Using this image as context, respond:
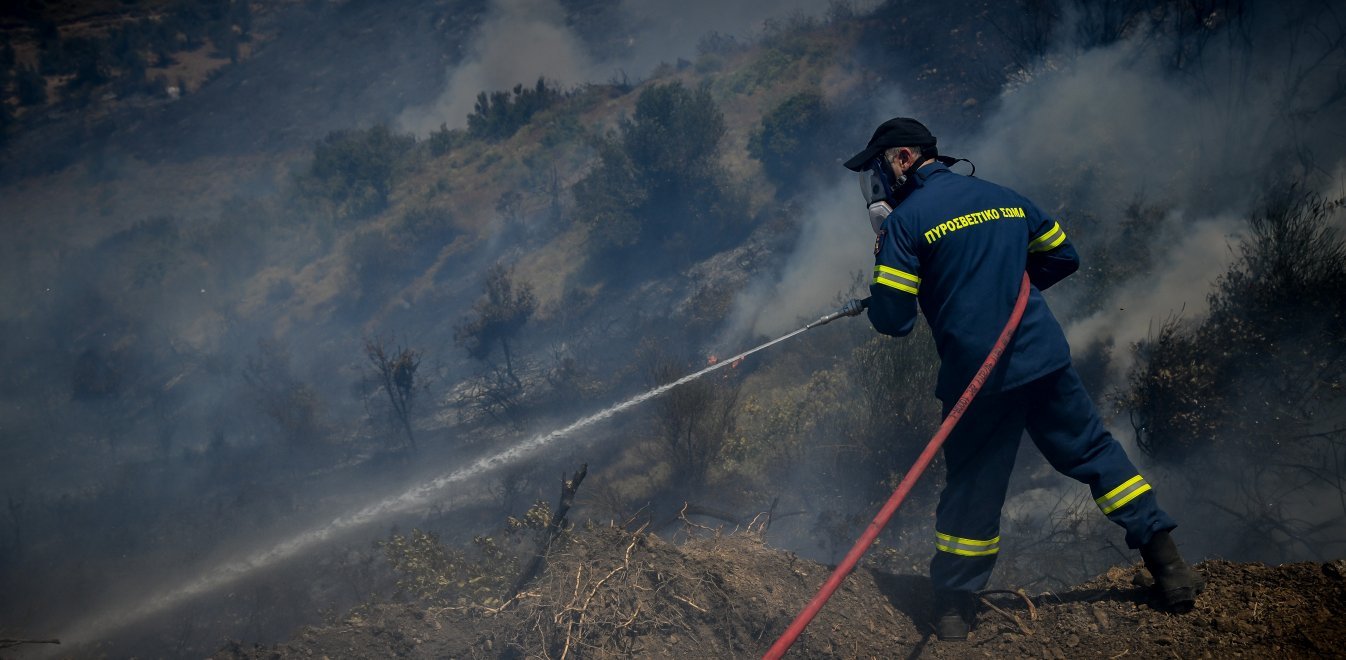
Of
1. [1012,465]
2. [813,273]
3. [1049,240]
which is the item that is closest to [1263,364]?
[1049,240]

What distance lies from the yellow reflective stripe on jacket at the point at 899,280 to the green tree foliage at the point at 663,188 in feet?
51.0

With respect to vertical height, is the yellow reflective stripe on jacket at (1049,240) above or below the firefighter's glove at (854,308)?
above

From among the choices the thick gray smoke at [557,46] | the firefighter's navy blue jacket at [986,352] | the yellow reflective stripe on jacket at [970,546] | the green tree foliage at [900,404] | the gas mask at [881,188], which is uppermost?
the thick gray smoke at [557,46]

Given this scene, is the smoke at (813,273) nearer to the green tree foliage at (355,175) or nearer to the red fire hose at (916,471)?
the red fire hose at (916,471)

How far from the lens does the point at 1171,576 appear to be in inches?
123

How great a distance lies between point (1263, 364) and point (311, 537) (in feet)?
45.4

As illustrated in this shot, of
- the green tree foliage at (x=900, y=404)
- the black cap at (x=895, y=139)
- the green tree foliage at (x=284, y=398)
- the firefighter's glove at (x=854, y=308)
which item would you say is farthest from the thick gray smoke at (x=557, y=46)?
the firefighter's glove at (x=854, y=308)

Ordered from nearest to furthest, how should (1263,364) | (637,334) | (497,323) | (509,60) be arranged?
(1263,364)
(637,334)
(497,323)
(509,60)

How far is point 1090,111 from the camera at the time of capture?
558 inches

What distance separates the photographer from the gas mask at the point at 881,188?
3629 millimetres

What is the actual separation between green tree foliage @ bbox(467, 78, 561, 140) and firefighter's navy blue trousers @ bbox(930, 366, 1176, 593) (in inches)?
1095

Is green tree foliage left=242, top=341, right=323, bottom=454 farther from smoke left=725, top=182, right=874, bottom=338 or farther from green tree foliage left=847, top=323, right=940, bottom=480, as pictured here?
green tree foliage left=847, top=323, right=940, bottom=480

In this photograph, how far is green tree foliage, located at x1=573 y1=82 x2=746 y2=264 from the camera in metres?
19.3

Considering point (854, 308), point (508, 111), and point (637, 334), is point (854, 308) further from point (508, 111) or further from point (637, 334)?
point (508, 111)
